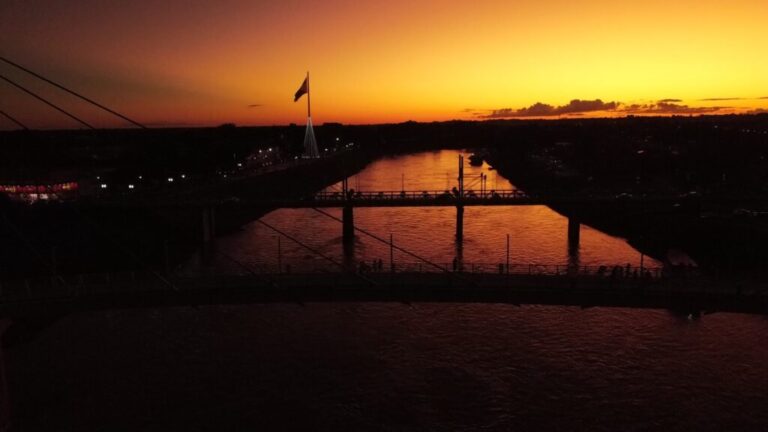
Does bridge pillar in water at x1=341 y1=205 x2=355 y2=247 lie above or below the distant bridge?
below

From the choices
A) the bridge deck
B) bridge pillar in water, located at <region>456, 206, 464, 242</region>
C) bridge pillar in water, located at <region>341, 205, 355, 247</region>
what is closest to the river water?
the bridge deck

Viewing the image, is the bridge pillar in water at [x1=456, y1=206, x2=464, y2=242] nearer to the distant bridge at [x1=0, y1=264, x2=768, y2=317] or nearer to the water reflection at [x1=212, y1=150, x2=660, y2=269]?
the water reflection at [x1=212, y1=150, x2=660, y2=269]

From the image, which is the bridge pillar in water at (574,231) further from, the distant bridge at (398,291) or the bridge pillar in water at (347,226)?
the distant bridge at (398,291)

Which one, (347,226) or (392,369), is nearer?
(392,369)

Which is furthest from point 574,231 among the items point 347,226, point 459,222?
point 347,226

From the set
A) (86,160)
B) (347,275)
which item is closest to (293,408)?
(347,275)

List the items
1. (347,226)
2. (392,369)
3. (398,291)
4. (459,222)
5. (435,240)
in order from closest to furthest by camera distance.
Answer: (398,291) → (392,369) → (435,240) → (347,226) → (459,222)

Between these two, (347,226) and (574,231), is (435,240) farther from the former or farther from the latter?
(574,231)

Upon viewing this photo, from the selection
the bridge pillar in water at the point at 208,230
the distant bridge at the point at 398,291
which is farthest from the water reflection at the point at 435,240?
the distant bridge at the point at 398,291

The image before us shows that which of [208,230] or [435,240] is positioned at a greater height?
[208,230]
